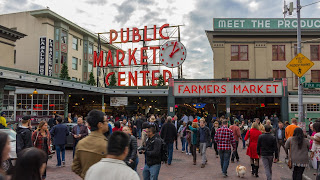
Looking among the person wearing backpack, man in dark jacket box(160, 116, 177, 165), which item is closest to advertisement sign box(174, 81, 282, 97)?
man in dark jacket box(160, 116, 177, 165)

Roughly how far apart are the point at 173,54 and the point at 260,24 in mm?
10810

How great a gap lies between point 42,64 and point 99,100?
30.0 ft

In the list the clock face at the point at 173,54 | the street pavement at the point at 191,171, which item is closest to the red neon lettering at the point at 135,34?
the clock face at the point at 173,54

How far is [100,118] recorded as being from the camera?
4180mm

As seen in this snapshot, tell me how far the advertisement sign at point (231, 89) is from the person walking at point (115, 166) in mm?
26338

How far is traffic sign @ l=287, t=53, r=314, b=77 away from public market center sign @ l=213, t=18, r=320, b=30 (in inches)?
790

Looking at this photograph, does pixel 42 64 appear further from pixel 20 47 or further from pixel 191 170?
pixel 191 170

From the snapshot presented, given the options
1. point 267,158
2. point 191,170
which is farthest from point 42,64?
point 267,158

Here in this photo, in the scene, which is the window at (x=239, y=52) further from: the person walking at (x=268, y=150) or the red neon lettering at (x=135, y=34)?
the person walking at (x=268, y=150)

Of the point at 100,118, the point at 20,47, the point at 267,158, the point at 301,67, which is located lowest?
the point at 267,158

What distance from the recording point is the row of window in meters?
32.6

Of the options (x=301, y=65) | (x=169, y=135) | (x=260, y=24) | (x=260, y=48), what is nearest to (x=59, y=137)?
(x=169, y=135)

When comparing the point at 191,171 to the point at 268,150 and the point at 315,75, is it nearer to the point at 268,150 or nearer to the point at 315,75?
the point at 268,150

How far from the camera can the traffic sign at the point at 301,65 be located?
12758 mm
